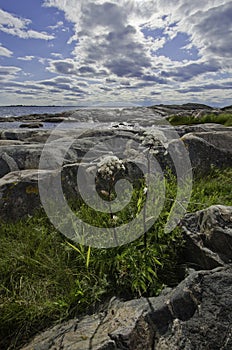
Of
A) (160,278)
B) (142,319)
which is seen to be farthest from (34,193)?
(142,319)

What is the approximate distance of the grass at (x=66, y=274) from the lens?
230 centimetres

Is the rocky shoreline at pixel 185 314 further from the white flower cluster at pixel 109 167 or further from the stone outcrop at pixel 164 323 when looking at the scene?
the white flower cluster at pixel 109 167

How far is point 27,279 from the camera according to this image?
255 cm

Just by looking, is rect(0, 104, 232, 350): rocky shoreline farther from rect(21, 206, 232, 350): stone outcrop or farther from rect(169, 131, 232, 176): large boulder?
rect(169, 131, 232, 176): large boulder

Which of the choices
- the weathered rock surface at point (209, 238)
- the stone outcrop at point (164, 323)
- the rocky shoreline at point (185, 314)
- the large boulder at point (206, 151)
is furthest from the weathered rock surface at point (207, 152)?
the stone outcrop at point (164, 323)

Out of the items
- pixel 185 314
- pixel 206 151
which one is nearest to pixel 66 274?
pixel 185 314

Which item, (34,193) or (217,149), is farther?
(217,149)

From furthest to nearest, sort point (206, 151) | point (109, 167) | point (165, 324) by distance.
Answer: point (206, 151) < point (109, 167) < point (165, 324)

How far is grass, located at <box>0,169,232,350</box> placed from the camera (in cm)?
230

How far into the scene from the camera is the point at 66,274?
2.59 m

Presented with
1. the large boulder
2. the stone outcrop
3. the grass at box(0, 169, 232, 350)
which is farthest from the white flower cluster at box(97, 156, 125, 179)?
the large boulder

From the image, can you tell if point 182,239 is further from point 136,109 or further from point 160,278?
point 136,109

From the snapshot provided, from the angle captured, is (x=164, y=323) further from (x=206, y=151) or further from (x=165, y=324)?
(x=206, y=151)

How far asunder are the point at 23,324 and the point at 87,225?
3.77ft
